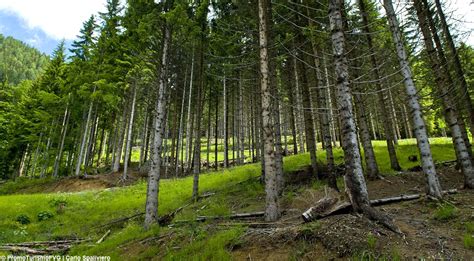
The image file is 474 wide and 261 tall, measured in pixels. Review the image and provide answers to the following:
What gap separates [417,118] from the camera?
6.63 m

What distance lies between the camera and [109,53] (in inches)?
909

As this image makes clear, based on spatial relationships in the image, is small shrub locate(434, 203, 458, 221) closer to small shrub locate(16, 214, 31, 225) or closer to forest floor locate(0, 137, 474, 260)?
forest floor locate(0, 137, 474, 260)

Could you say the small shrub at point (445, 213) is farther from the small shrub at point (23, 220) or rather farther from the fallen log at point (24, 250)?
the small shrub at point (23, 220)

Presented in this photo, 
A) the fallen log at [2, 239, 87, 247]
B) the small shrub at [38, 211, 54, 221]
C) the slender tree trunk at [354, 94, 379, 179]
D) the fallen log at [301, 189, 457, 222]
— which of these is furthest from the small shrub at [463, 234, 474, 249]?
the small shrub at [38, 211, 54, 221]

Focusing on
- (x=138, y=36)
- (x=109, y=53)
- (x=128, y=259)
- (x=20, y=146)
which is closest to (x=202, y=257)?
(x=128, y=259)

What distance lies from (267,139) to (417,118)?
384 cm

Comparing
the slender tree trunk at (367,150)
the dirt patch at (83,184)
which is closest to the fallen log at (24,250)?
the slender tree trunk at (367,150)

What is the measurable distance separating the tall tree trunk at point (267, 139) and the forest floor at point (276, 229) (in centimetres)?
44

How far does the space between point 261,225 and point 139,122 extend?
3506cm

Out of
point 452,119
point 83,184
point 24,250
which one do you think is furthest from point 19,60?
point 452,119

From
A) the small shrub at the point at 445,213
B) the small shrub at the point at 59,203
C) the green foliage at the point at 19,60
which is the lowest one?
the small shrub at the point at 59,203

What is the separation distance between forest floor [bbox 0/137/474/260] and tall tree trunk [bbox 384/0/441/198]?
1.57 ft

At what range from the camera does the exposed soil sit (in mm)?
3930

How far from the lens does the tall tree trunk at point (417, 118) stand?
20.4ft
